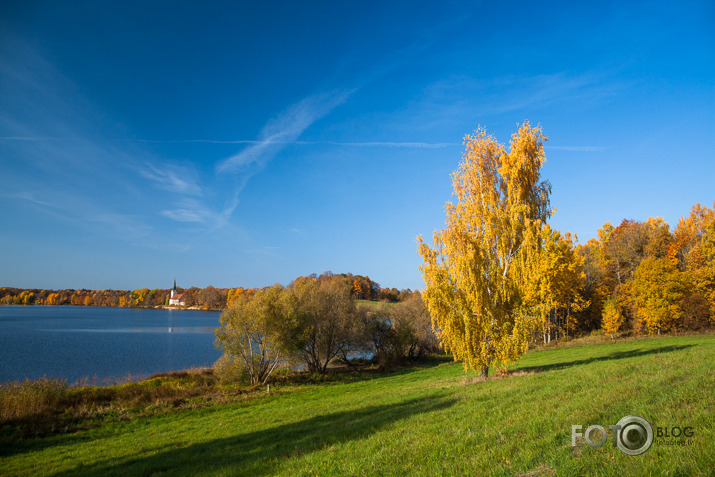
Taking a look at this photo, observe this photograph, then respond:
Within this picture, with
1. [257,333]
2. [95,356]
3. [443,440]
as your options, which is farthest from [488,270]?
[95,356]

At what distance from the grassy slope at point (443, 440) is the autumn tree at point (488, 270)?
5.42 m

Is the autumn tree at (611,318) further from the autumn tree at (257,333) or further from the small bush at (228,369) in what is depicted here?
the small bush at (228,369)

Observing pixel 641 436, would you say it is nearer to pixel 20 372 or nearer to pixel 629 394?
pixel 629 394

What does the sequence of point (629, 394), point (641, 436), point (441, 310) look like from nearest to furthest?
point (641, 436) < point (629, 394) < point (441, 310)

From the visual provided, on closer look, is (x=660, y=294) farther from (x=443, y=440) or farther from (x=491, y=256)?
(x=443, y=440)

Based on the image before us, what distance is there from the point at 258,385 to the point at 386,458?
1074 inches

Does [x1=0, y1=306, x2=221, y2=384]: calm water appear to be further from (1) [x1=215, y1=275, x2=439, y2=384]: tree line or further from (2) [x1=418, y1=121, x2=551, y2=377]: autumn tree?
(2) [x1=418, y1=121, x2=551, y2=377]: autumn tree

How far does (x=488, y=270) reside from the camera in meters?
19.5

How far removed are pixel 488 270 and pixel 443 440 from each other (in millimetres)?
13110

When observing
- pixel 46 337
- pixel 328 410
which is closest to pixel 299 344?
pixel 328 410

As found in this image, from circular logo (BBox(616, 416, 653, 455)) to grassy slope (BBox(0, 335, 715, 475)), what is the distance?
199 millimetres

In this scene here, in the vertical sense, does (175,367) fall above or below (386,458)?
below

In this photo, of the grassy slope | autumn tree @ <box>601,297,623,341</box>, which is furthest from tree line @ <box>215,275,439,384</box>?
autumn tree @ <box>601,297,623,341</box>

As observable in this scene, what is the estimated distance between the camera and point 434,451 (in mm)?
7203
